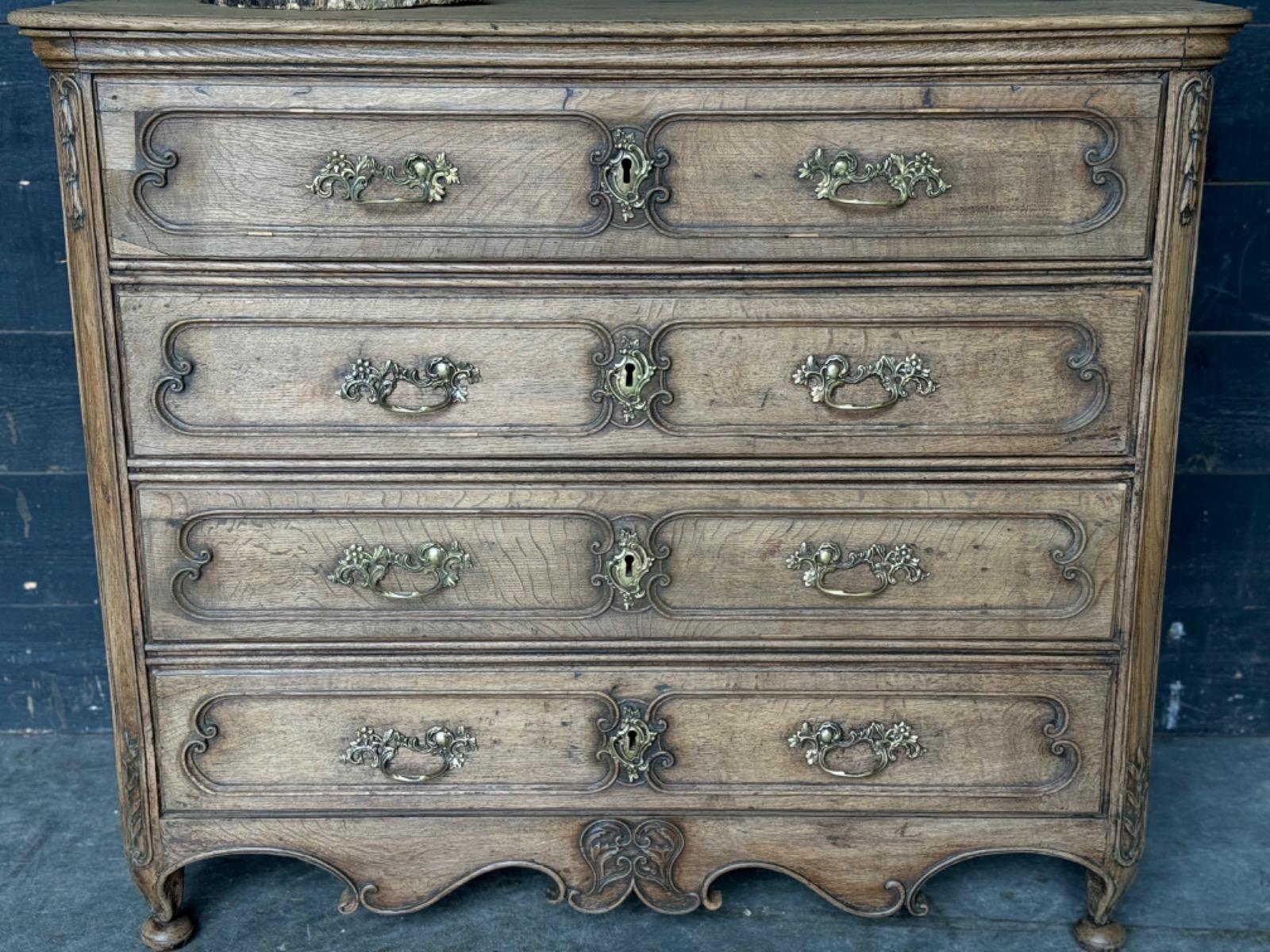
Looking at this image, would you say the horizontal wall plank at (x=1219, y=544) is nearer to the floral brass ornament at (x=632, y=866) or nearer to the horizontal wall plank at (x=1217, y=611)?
the horizontal wall plank at (x=1217, y=611)

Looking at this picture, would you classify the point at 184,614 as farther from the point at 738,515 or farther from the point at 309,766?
the point at 738,515

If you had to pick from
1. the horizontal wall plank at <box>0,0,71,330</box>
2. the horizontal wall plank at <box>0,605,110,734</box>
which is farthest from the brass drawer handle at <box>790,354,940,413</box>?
the horizontal wall plank at <box>0,605,110,734</box>

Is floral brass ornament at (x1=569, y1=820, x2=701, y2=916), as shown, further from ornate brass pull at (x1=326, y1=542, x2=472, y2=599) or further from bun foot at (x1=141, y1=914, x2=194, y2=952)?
bun foot at (x1=141, y1=914, x2=194, y2=952)

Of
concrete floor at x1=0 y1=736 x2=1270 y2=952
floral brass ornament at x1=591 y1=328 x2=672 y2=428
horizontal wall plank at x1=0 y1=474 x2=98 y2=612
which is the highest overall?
floral brass ornament at x1=591 y1=328 x2=672 y2=428

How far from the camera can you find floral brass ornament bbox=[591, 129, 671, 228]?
164 cm

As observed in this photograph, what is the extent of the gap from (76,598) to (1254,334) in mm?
2204

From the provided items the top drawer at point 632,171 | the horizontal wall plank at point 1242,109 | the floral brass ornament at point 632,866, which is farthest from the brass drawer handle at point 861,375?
the horizontal wall plank at point 1242,109

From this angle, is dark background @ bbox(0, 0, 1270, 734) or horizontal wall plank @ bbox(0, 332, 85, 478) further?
horizontal wall plank @ bbox(0, 332, 85, 478)

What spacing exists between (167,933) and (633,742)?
755mm

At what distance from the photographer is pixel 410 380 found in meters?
1.72

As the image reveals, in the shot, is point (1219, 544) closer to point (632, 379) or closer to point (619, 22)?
point (632, 379)

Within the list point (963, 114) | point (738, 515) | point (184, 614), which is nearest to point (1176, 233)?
point (963, 114)

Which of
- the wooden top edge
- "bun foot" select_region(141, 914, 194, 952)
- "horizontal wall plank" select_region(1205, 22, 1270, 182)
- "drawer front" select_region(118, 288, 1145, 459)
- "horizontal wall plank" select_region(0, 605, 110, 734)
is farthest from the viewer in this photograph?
"horizontal wall plank" select_region(0, 605, 110, 734)

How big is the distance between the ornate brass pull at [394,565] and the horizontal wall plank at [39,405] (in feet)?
2.97
